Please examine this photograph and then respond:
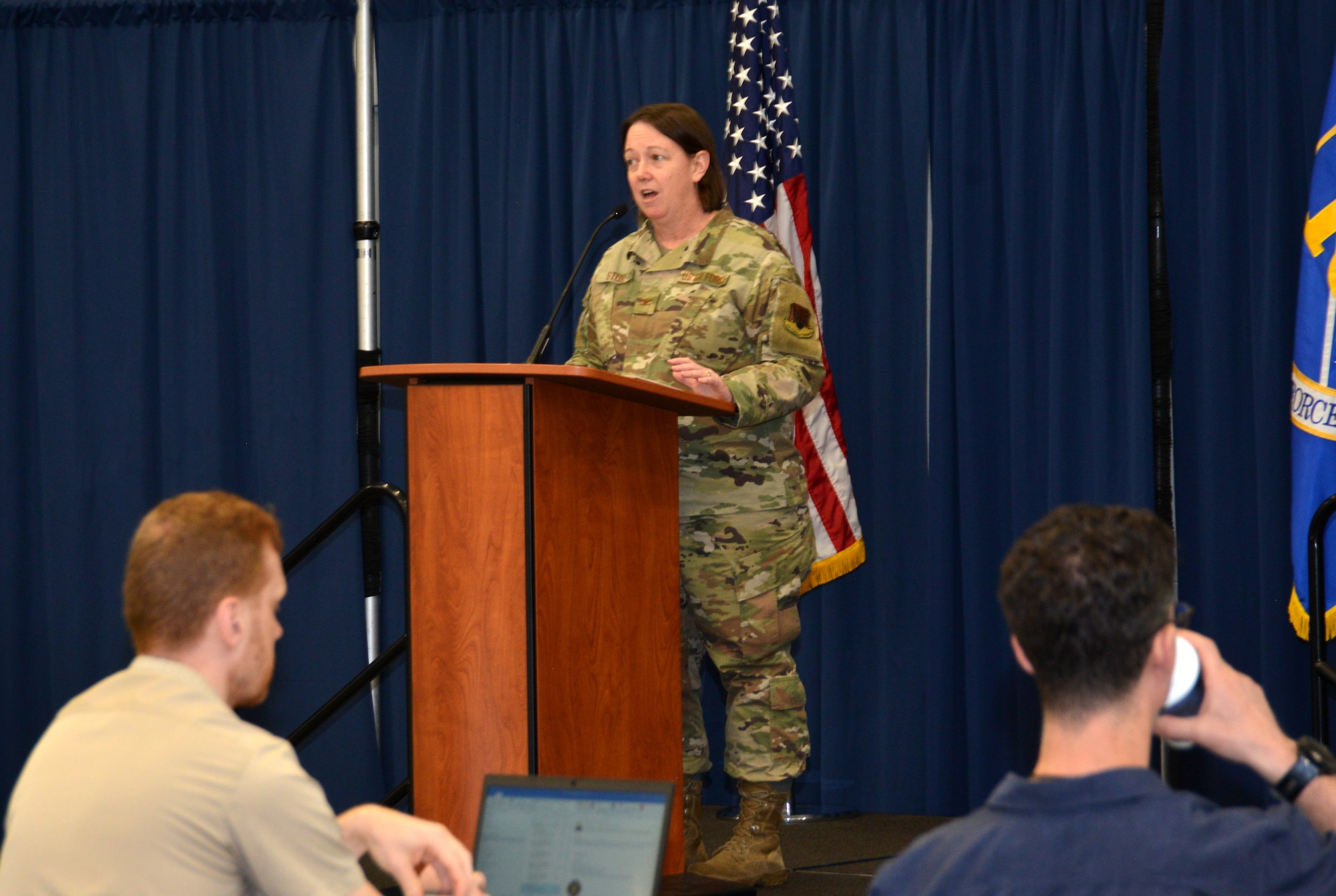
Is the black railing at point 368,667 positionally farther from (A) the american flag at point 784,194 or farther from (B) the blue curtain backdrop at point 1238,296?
(B) the blue curtain backdrop at point 1238,296

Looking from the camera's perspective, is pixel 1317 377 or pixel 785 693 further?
pixel 1317 377

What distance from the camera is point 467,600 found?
2525 mm

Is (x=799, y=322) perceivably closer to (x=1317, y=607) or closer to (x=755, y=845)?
(x=755, y=845)

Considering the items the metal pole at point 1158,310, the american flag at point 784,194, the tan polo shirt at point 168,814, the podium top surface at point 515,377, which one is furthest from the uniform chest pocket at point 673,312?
the tan polo shirt at point 168,814

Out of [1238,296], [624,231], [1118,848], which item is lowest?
[1118,848]

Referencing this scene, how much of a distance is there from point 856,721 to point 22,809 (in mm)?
3281

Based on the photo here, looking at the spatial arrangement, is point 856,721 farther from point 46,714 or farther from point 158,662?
point 158,662

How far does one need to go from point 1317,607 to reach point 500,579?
2089 mm

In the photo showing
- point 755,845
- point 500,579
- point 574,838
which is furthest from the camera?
point 755,845

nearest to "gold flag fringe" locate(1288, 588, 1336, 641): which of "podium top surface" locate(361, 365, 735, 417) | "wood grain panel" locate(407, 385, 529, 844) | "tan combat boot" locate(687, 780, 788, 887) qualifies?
"tan combat boot" locate(687, 780, 788, 887)

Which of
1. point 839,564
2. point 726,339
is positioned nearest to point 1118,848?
point 726,339

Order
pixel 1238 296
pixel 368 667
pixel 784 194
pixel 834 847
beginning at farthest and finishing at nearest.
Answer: pixel 784 194
pixel 1238 296
pixel 834 847
pixel 368 667

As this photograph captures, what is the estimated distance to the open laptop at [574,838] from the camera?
196 centimetres

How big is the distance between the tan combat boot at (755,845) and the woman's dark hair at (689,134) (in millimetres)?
1475
